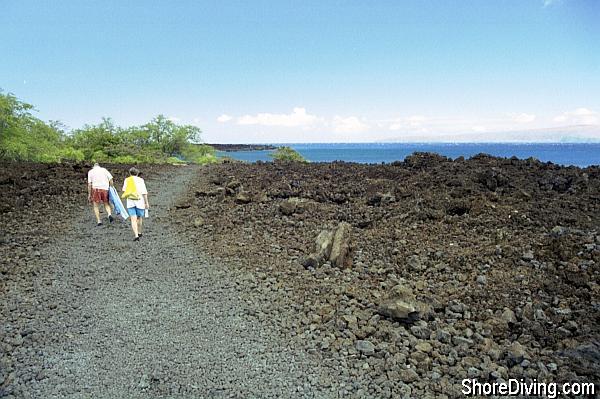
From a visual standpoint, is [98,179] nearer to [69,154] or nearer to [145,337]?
[145,337]

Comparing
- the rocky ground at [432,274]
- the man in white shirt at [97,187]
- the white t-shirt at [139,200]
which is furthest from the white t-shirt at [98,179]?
the rocky ground at [432,274]

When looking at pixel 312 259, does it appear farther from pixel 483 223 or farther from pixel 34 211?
pixel 34 211

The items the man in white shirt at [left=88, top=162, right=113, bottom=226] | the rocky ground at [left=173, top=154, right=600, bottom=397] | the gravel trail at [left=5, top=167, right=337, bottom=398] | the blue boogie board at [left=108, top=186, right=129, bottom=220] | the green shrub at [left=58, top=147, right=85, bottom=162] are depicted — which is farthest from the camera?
the green shrub at [left=58, top=147, right=85, bottom=162]

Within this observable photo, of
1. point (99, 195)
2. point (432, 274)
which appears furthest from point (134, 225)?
point (432, 274)

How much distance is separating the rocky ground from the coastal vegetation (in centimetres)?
1864

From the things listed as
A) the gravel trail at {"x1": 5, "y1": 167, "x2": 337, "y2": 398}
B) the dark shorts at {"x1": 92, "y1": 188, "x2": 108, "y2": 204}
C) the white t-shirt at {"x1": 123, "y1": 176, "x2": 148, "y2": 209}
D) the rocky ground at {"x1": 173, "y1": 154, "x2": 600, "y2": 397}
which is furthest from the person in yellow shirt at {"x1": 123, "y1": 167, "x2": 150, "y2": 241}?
the dark shorts at {"x1": 92, "y1": 188, "x2": 108, "y2": 204}

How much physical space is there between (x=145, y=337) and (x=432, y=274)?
457 cm

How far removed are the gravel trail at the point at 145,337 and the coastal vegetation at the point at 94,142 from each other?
68.6 ft

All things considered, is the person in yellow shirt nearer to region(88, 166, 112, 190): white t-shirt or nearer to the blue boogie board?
the blue boogie board

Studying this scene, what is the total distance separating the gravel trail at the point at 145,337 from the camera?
4766mm

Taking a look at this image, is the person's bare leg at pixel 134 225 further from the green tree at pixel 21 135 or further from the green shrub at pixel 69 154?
the green shrub at pixel 69 154

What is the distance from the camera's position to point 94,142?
3847cm

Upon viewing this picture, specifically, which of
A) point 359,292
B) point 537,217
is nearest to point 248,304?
point 359,292

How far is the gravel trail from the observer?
15.6 ft
